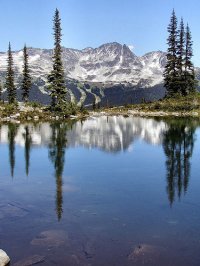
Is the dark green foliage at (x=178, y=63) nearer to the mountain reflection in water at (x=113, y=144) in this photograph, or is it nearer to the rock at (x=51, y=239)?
the mountain reflection in water at (x=113, y=144)

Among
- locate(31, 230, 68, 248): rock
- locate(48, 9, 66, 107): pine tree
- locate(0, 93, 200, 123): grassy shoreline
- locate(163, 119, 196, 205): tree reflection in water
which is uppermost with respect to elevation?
locate(48, 9, 66, 107): pine tree

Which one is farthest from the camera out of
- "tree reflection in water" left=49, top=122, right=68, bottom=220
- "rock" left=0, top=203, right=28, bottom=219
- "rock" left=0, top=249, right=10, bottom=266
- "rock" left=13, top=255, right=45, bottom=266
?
"tree reflection in water" left=49, top=122, right=68, bottom=220

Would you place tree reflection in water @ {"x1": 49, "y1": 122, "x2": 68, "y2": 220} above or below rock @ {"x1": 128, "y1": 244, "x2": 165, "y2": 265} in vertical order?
above

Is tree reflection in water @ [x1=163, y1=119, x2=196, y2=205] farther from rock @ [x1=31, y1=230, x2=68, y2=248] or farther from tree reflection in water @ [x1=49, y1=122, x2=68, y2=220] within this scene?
rock @ [x1=31, y1=230, x2=68, y2=248]

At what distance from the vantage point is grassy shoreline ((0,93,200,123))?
95.2m

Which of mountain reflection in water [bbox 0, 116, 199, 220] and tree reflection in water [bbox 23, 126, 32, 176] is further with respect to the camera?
tree reflection in water [bbox 23, 126, 32, 176]

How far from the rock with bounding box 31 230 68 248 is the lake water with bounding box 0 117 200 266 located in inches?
1.6

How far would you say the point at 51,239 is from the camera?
17000 millimetres

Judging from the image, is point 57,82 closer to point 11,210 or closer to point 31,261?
point 11,210

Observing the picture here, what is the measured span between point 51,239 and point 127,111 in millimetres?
Result: 106804

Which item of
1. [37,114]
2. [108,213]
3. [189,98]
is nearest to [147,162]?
[108,213]

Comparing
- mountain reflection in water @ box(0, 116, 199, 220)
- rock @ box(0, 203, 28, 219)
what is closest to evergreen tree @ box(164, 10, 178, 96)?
mountain reflection in water @ box(0, 116, 199, 220)

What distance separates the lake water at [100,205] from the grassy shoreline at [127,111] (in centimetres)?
5163

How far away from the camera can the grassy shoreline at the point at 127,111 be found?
9525 cm
